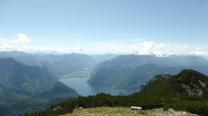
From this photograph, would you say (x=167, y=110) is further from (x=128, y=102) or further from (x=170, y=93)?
(x=170, y=93)

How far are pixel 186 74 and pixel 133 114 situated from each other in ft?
440

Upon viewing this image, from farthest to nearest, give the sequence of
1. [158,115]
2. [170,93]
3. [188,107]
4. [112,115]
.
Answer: [170,93] → [188,107] → [158,115] → [112,115]

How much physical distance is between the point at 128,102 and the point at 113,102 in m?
4.80

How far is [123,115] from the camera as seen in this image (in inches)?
2628

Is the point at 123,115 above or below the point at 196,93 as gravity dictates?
above

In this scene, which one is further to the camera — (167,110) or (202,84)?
(202,84)

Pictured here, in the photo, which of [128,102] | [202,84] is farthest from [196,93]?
[128,102]

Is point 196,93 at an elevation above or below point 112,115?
below

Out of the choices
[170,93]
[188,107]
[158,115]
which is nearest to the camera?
[158,115]

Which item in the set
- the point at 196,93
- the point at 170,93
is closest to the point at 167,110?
the point at 170,93

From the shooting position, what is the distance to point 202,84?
7564 inches

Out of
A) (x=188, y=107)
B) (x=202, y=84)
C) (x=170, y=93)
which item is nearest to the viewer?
(x=188, y=107)

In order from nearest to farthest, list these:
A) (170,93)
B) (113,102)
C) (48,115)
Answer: (48,115), (113,102), (170,93)

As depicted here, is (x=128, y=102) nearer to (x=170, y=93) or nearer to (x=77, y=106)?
(x=77, y=106)
